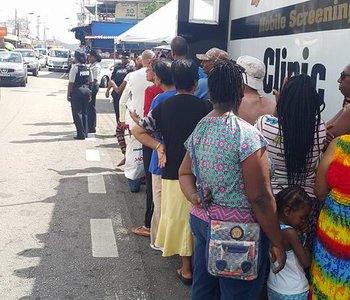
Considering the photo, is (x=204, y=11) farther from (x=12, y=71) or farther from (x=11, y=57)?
(x=11, y=57)

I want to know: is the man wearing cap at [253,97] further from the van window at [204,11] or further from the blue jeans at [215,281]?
the van window at [204,11]

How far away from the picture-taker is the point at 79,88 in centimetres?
1013

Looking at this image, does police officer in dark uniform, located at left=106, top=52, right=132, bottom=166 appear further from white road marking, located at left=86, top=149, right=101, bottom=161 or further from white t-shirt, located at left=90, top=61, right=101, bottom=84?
white road marking, located at left=86, top=149, right=101, bottom=161

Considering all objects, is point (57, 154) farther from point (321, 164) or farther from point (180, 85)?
point (321, 164)

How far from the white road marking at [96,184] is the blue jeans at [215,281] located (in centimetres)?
426

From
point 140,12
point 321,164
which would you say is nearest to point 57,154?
point 321,164

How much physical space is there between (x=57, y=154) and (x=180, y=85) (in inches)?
231

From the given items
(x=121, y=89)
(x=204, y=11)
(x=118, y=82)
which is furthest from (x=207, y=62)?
(x=118, y=82)

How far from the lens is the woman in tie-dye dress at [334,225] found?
245 cm

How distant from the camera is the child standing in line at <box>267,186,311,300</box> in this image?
2.71 metres

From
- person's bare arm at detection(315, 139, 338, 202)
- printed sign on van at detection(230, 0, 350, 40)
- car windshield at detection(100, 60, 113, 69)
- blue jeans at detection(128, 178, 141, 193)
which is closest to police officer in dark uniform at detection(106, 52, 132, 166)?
blue jeans at detection(128, 178, 141, 193)

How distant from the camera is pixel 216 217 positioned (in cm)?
251

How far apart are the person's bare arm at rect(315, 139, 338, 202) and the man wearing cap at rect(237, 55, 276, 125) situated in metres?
1.02

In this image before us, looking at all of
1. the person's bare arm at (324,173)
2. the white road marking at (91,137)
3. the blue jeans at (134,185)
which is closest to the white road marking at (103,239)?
the blue jeans at (134,185)
